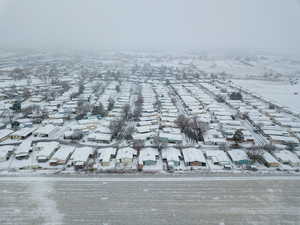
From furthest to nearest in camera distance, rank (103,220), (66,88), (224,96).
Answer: (66,88), (224,96), (103,220)

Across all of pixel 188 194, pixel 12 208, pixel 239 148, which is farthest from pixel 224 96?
pixel 12 208

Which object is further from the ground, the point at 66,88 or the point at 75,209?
the point at 66,88

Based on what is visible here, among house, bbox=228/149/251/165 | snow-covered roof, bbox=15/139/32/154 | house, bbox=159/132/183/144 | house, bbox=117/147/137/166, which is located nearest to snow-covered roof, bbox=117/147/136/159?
house, bbox=117/147/137/166

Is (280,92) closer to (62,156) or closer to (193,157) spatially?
(193,157)

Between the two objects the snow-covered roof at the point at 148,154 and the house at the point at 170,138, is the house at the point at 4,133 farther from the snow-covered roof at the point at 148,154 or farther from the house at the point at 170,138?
the house at the point at 170,138

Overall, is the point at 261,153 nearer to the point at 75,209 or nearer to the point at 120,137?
the point at 120,137

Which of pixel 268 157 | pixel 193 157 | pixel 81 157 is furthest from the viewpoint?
pixel 268 157

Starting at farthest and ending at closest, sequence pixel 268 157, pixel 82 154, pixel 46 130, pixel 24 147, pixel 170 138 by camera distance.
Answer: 1. pixel 46 130
2. pixel 170 138
3. pixel 24 147
4. pixel 82 154
5. pixel 268 157

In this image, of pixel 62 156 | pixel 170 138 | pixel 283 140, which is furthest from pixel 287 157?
pixel 62 156
